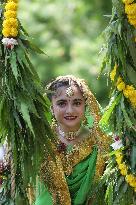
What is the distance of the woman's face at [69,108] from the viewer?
3361 millimetres

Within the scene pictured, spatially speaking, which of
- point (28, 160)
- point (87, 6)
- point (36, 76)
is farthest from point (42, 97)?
point (87, 6)

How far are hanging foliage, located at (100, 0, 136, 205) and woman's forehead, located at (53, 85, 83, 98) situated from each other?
0.40 meters

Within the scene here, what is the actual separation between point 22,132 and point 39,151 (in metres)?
0.11

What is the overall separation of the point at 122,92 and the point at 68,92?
490 millimetres

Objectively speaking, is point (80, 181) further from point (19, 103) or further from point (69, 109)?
point (19, 103)

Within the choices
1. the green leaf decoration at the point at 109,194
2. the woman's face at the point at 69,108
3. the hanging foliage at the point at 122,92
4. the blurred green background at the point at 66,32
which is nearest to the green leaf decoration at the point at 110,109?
the hanging foliage at the point at 122,92

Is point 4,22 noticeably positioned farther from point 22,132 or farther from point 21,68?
point 22,132

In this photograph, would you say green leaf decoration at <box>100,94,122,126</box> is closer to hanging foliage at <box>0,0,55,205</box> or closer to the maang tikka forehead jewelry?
hanging foliage at <box>0,0,55,205</box>

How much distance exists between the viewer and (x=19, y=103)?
115 inches

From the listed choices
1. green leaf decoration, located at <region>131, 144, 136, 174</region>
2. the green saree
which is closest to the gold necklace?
the green saree

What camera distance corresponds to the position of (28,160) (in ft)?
9.78

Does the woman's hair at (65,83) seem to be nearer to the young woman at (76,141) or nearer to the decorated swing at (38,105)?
the young woman at (76,141)

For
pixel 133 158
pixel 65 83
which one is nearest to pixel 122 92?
pixel 133 158

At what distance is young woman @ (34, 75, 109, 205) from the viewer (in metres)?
3.34
